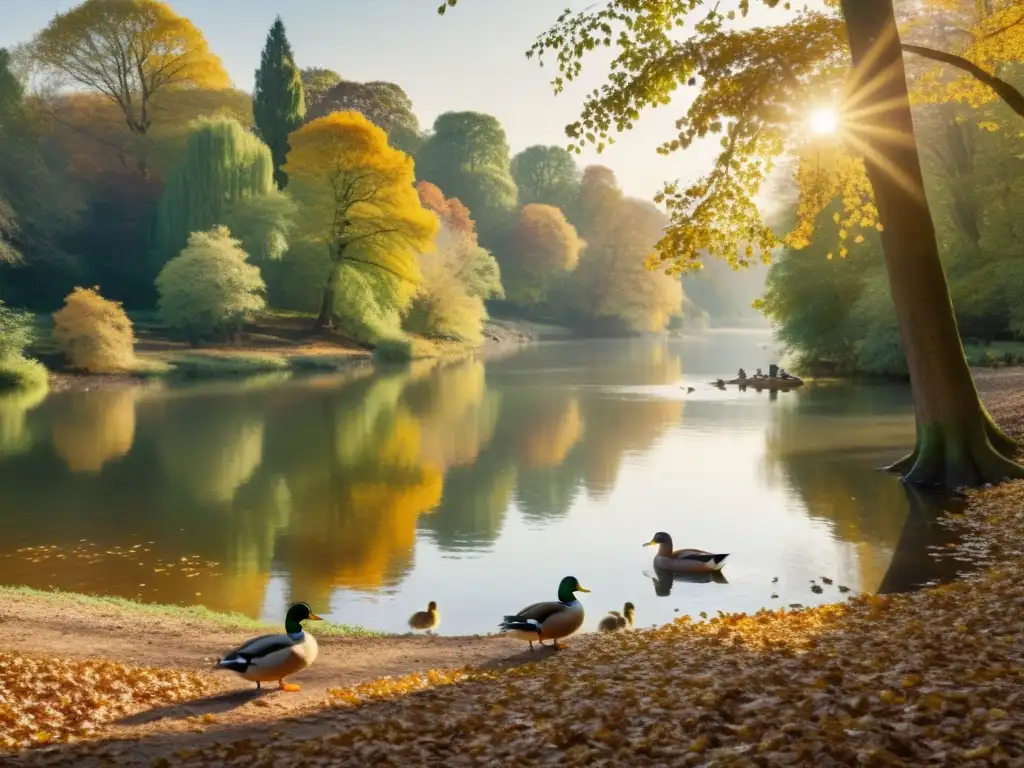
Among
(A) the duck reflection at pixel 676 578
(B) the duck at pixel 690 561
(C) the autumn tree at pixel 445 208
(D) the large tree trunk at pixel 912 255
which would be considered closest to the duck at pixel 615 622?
(A) the duck reflection at pixel 676 578

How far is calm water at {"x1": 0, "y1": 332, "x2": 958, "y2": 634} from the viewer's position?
13.2m

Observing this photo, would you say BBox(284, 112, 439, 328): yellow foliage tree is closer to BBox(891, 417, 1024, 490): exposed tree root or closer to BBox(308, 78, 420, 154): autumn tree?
BBox(308, 78, 420, 154): autumn tree

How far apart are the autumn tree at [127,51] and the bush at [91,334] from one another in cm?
2439

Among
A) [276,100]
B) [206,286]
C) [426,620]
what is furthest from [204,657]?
[276,100]

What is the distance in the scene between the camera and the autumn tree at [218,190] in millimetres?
51938

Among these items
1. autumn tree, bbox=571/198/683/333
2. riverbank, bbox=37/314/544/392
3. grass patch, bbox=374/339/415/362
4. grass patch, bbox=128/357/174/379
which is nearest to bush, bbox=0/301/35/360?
riverbank, bbox=37/314/544/392

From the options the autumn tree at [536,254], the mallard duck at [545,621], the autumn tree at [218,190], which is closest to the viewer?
the mallard duck at [545,621]

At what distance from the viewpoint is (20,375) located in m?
36.9

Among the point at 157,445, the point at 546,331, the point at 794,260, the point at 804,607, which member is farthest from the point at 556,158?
the point at 804,607

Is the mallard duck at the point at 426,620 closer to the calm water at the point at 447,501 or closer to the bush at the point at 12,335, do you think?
the calm water at the point at 447,501

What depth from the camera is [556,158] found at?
10531cm

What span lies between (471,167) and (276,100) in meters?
30.9

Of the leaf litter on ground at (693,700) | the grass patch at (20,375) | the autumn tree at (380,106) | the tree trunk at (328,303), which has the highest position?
the autumn tree at (380,106)

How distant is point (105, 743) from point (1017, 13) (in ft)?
56.4
